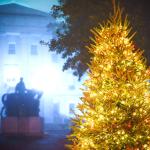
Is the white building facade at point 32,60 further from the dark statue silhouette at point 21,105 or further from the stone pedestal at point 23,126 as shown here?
the stone pedestal at point 23,126

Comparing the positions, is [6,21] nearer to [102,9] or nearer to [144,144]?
[102,9]

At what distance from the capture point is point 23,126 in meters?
19.8

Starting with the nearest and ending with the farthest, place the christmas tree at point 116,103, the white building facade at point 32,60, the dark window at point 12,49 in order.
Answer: the christmas tree at point 116,103, the white building facade at point 32,60, the dark window at point 12,49

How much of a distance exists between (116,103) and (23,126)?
1170cm

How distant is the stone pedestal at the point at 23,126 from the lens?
19.6 m

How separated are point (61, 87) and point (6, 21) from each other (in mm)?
9236

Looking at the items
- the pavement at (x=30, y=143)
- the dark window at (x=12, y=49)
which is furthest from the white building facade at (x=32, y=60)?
the pavement at (x=30, y=143)

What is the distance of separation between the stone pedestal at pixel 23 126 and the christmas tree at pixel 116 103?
1094 cm

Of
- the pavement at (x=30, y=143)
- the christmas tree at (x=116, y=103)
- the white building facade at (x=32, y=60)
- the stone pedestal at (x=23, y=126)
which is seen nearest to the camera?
the christmas tree at (x=116, y=103)

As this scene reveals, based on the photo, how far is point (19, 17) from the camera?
46125 mm

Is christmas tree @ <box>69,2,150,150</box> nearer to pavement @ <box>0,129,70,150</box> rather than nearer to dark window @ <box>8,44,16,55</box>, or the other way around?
pavement @ <box>0,129,70,150</box>

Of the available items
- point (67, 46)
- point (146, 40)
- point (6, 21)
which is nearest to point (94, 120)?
point (146, 40)

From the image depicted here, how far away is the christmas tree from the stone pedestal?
10936 millimetres

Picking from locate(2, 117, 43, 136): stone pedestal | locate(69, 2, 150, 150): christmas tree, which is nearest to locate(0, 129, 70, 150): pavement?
locate(2, 117, 43, 136): stone pedestal
